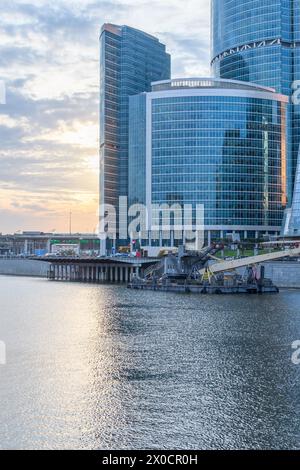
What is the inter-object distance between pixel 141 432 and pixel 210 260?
124976 millimetres

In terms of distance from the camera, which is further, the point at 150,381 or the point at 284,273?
the point at 284,273

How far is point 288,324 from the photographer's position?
79188 millimetres

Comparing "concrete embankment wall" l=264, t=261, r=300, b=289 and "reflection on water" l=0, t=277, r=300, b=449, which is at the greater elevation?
"concrete embankment wall" l=264, t=261, r=300, b=289

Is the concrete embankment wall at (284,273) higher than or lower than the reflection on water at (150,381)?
higher

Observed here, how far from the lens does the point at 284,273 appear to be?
149 metres

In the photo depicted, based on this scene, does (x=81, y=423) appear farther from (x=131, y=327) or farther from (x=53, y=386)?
(x=131, y=327)

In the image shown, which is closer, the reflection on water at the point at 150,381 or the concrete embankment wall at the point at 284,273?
the reflection on water at the point at 150,381

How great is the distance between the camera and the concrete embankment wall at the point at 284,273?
485ft

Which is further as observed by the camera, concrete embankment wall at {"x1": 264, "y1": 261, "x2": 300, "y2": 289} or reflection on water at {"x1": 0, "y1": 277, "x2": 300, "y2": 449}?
concrete embankment wall at {"x1": 264, "y1": 261, "x2": 300, "y2": 289}

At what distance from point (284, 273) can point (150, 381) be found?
104 metres

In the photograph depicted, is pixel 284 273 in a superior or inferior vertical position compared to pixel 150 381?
superior

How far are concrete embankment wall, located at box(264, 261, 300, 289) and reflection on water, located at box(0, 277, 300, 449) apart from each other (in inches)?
2280

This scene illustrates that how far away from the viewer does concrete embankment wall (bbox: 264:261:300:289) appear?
14779 cm

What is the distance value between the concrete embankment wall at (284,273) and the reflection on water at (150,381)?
57915 millimetres
